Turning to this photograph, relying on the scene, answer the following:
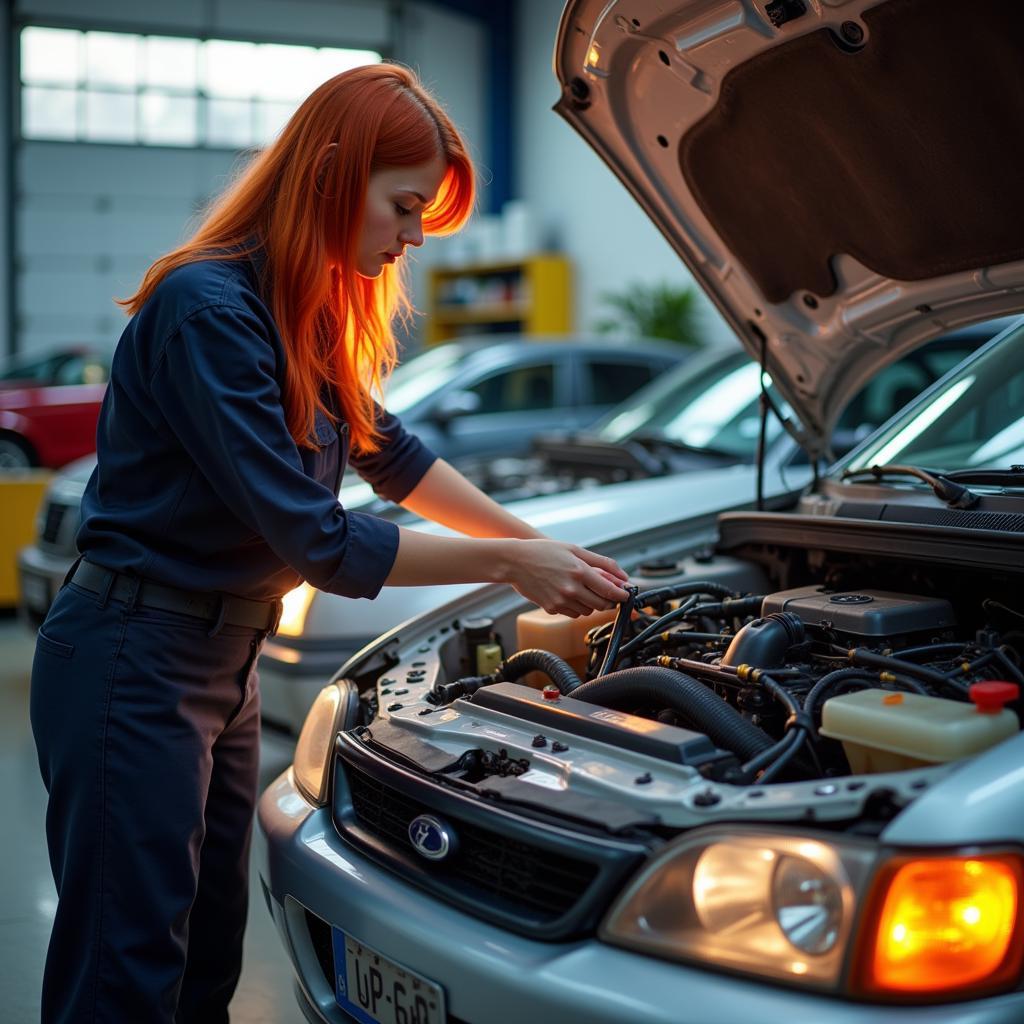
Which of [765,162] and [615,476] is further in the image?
[615,476]

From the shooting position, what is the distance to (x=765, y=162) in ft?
7.36

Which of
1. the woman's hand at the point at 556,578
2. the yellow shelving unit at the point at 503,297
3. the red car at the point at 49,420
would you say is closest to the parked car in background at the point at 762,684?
the woman's hand at the point at 556,578

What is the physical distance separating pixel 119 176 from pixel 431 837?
42.6 ft

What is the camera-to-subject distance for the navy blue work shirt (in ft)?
5.13

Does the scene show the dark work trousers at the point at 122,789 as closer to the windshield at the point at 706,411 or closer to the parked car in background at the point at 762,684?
the parked car in background at the point at 762,684

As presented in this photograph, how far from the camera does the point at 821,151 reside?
2.14 m

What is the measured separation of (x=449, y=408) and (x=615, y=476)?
1510mm

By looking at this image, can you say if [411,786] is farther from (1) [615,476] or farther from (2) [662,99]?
(1) [615,476]

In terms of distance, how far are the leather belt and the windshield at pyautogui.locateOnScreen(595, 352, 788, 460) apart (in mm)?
2727

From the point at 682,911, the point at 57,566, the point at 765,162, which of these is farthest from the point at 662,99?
the point at 57,566

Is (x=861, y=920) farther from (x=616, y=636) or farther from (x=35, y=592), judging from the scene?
(x=35, y=592)

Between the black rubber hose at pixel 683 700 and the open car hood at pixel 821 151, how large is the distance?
1046 millimetres

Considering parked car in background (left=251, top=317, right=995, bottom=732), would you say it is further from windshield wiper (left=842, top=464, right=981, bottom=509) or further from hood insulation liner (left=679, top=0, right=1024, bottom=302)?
hood insulation liner (left=679, top=0, right=1024, bottom=302)

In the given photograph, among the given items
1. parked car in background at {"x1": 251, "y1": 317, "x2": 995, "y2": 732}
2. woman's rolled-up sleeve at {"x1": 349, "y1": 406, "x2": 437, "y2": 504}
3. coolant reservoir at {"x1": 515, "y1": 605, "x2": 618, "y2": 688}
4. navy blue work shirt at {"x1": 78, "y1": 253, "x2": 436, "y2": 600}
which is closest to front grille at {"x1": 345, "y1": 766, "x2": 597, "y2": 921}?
navy blue work shirt at {"x1": 78, "y1": 253, "x2": 436, "y2": 600}
